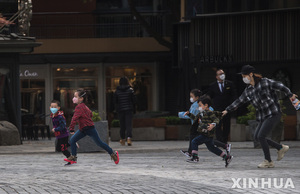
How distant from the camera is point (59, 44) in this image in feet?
107

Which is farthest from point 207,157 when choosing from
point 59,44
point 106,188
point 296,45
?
point 59,44

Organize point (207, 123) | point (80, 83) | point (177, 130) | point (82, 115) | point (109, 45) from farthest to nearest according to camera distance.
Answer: point (80, 83)
point (109, 45)
point (177, 130)
point (82, 115)
point (207, 123)

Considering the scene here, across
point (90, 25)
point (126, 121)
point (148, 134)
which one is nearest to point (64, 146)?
point (126, 121)

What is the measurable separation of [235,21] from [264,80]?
14.7 meters

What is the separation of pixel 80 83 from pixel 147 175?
21105 mm

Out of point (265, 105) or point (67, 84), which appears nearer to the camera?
point (265, 105)

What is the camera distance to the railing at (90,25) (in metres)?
32.8

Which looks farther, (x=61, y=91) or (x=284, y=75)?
(x=61, y=91)

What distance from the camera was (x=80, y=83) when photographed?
109ft

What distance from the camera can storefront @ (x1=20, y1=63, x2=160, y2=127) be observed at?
108ft

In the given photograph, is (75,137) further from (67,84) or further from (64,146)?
(67,84)

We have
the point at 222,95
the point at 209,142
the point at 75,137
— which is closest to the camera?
the point at 209,142

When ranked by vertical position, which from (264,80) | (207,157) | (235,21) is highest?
(235,21)

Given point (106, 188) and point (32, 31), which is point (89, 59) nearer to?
point (32, 31)
